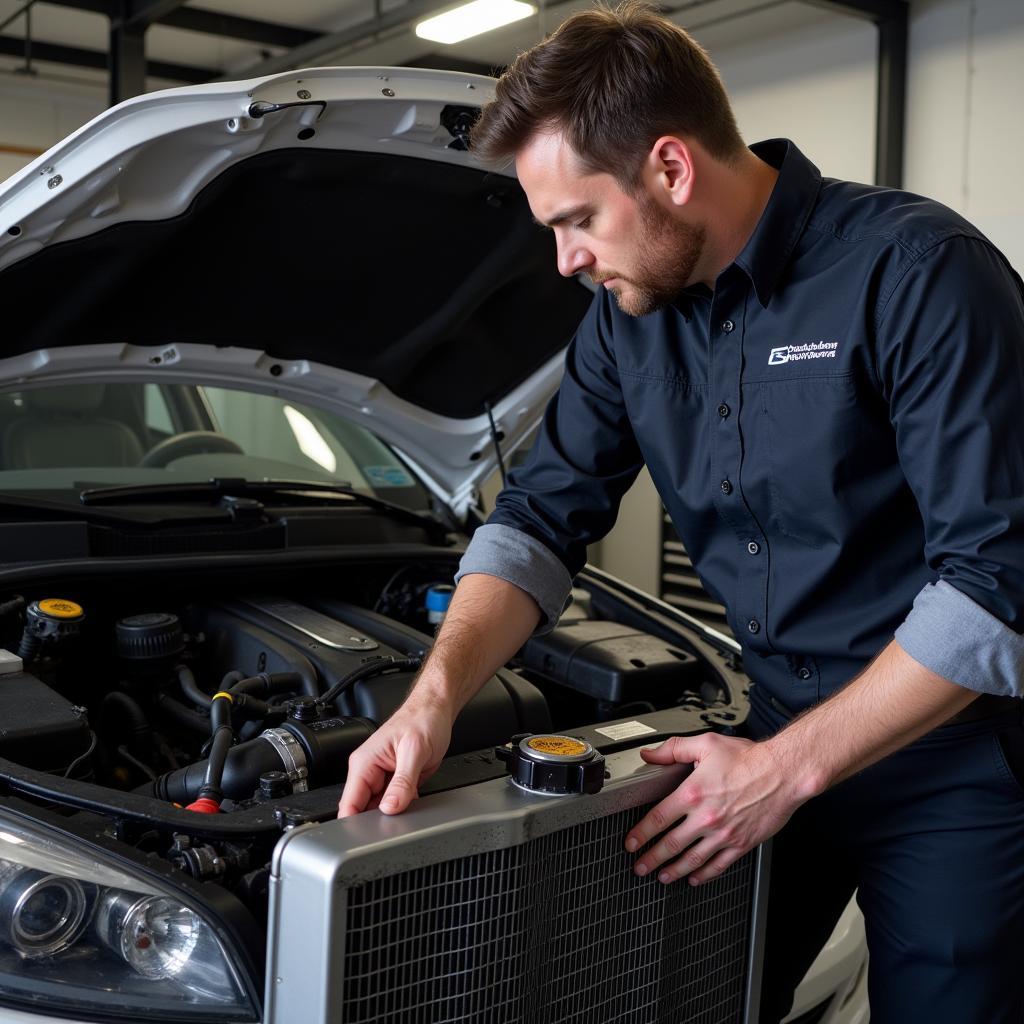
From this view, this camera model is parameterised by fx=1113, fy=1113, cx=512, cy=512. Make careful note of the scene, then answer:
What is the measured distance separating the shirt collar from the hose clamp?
735mm

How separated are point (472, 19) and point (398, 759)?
465 cm

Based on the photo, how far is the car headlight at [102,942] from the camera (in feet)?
3.28

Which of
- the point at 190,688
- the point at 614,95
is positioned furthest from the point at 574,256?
the point at 190,688

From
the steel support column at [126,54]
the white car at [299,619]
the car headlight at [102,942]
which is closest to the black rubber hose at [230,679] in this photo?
the white car at [299,619]

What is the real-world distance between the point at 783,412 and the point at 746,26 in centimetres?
482

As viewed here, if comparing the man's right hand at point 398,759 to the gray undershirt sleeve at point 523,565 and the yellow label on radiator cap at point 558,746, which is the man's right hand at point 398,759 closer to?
the yellow label on radiator cap at point 558,746

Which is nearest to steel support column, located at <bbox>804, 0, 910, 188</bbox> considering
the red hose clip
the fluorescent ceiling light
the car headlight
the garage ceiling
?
the garage ceiling

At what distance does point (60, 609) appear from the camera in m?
1.54

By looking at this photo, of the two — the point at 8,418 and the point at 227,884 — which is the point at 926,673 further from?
the point at 8,418

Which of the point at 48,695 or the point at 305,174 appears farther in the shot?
the point at 305,174

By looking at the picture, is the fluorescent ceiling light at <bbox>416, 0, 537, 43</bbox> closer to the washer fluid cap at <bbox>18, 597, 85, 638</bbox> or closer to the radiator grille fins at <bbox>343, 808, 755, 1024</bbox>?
the washer fluid cap at <bbox>18, 597, 85, 638</bbox>

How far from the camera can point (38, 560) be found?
1.71 meters

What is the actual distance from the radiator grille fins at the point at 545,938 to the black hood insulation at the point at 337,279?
1.03 meters

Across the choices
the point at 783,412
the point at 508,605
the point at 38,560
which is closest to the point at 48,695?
the point at 38,560
